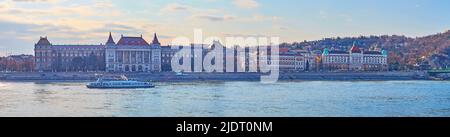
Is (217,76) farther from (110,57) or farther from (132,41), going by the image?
(110,57)

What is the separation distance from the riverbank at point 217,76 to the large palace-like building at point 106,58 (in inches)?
6.3

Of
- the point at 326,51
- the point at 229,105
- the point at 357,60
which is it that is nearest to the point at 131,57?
the point at 326,51

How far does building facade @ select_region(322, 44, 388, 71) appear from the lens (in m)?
13.2

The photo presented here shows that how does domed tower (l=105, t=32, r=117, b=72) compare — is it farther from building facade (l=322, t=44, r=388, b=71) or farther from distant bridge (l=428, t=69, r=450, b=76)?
distant bridge (l=428, t=69, r=450, b=76)

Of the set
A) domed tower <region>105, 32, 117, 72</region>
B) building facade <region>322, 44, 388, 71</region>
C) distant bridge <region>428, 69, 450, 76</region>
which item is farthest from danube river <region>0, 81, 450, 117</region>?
building facade <region>322, 44, 388, 71</region>

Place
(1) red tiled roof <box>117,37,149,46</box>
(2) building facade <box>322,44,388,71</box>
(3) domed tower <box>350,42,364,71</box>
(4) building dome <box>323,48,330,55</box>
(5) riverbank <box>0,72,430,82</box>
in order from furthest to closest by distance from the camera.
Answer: (4) building dome <box>323,48,330,55</box> → (3) domed tower <box>350,42,364,71</box> → (2) building facade <box>322,44,388,71</box> → (1) red tiled roof <box>117,37,149,46</box> → (5) riverbank <box>0,72,430,82</box>

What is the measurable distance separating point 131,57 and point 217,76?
1953mm

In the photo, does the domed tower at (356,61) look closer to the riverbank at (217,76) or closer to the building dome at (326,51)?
the riverbank at (217,76)

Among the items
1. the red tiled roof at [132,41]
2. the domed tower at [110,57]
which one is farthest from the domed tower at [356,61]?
the domed tower at [110,57]
